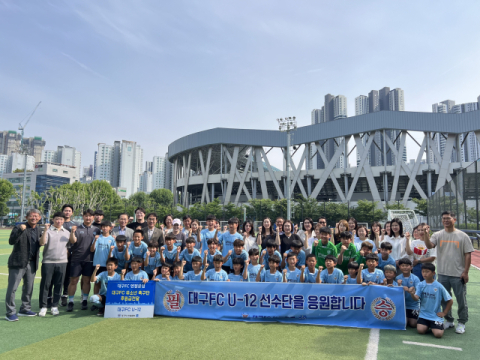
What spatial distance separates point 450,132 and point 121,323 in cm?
4151

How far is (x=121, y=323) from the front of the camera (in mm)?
5551

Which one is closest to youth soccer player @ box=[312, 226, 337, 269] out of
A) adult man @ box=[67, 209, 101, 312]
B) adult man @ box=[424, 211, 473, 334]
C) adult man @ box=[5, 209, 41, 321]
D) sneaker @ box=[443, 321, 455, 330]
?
adult man @ box=[424, 211, 473, 334]

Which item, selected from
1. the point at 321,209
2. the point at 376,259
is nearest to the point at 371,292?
the point at 376,259

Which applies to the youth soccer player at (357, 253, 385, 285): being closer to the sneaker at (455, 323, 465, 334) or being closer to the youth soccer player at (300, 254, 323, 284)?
the youth soccer player at (300, 254, 323, 284)

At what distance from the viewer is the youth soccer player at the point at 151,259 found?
21.4ft

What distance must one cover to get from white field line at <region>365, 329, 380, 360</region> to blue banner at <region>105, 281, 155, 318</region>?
11.8ft

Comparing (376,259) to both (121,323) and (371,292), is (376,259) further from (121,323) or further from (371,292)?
(121,323)

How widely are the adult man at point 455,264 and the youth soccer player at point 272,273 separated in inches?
105

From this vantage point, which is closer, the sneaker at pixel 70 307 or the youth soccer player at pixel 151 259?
the sneaker at pixel 70 307

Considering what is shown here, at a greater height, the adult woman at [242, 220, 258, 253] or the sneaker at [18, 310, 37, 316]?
the adult woman at [242, 220, 258, 253]

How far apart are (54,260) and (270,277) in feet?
13.1

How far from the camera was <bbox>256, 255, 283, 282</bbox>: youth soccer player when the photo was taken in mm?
5971

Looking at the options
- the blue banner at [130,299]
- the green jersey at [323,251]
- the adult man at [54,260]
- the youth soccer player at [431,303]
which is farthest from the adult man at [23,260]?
the youth soccer player at [431,303]

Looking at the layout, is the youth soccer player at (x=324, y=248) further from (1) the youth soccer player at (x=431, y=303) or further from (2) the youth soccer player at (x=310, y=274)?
(1) the youth soccer player at (x=431, y=303)
